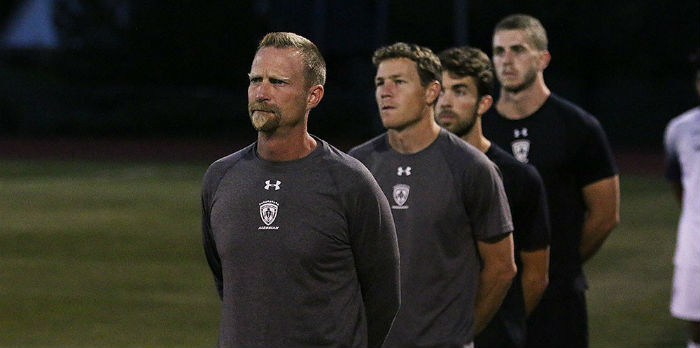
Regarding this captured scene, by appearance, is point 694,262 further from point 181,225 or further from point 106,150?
point 106,150

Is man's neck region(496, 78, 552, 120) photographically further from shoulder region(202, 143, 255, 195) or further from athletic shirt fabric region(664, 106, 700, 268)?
shoulder region(202, 143, 255, 195)

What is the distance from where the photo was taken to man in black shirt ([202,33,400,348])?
3.99 meters

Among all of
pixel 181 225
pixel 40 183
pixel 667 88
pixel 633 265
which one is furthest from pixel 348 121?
pixel 633 265

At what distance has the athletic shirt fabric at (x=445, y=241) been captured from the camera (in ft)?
17.4

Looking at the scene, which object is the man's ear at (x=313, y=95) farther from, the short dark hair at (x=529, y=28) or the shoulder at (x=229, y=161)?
the short dark hair at (x=529, y=28)

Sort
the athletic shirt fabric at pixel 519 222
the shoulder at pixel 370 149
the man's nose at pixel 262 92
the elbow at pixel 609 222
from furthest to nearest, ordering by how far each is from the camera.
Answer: the elbow at pixel 609 222 < the athletic shirt fabric at pixel 519 222 < the shoulder at pixel 370 149 < the man's nose at pixel 262 92

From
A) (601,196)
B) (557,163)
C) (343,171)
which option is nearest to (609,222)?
(601,196)

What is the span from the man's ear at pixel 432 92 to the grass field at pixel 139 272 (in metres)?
5.23

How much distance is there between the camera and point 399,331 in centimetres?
531


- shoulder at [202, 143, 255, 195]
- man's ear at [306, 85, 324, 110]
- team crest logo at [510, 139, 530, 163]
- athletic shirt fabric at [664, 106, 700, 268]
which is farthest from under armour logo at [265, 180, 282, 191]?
athletic shirt fabric at [664, 106, 700, 268]

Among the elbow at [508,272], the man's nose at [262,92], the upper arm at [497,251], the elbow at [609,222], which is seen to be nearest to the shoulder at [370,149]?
the upper arm at [497,251]

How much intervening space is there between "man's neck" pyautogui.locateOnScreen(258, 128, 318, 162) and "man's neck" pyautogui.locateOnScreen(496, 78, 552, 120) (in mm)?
3055

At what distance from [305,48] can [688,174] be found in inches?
198

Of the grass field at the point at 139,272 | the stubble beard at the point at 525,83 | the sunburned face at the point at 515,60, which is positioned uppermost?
the sunburned face at the point at 515,60
